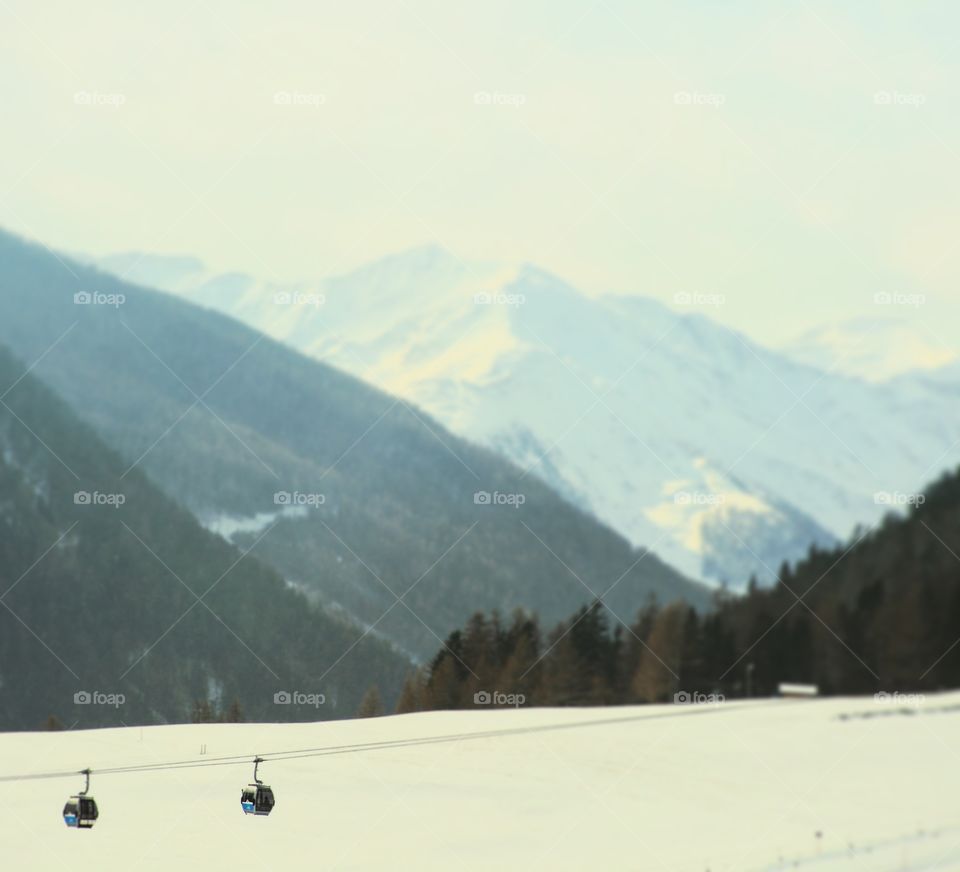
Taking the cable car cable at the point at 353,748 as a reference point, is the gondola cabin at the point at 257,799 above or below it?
above

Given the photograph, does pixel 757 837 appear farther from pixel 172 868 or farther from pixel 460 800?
pixel 172 868

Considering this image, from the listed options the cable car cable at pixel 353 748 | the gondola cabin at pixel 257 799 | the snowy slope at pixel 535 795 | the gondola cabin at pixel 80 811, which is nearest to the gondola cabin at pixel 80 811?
the gondola cabin at pixel 80 811

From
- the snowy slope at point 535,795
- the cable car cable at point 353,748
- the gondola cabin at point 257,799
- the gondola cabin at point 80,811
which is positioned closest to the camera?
the gondola cabin at point 80,811

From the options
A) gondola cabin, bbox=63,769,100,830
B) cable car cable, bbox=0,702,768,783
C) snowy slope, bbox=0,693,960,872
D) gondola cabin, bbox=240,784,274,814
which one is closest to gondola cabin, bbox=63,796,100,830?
gondola cabin, bbox=63,769,100,830

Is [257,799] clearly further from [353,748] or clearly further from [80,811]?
[353,748]

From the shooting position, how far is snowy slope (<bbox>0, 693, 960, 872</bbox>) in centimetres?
3300

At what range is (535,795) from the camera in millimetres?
→ 38500

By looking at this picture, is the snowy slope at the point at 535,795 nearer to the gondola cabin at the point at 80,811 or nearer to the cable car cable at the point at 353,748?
the cable car cable at the point at 353,748

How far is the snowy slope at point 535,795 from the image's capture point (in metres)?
33.0

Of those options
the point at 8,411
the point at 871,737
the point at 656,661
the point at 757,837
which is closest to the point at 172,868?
the point at 757,837

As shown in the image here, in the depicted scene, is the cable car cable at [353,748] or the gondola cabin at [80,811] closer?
the gondola cabin at [80,811]

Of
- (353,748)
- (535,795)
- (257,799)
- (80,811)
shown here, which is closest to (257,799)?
(257,799)

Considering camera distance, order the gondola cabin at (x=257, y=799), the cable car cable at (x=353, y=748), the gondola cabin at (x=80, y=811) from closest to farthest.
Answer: the gondola cabin at (x=80, y=811), the gondola cabin at (x=257, y=799), the cable car cable at (x=353, y=748)

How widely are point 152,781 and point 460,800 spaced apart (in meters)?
8.52
